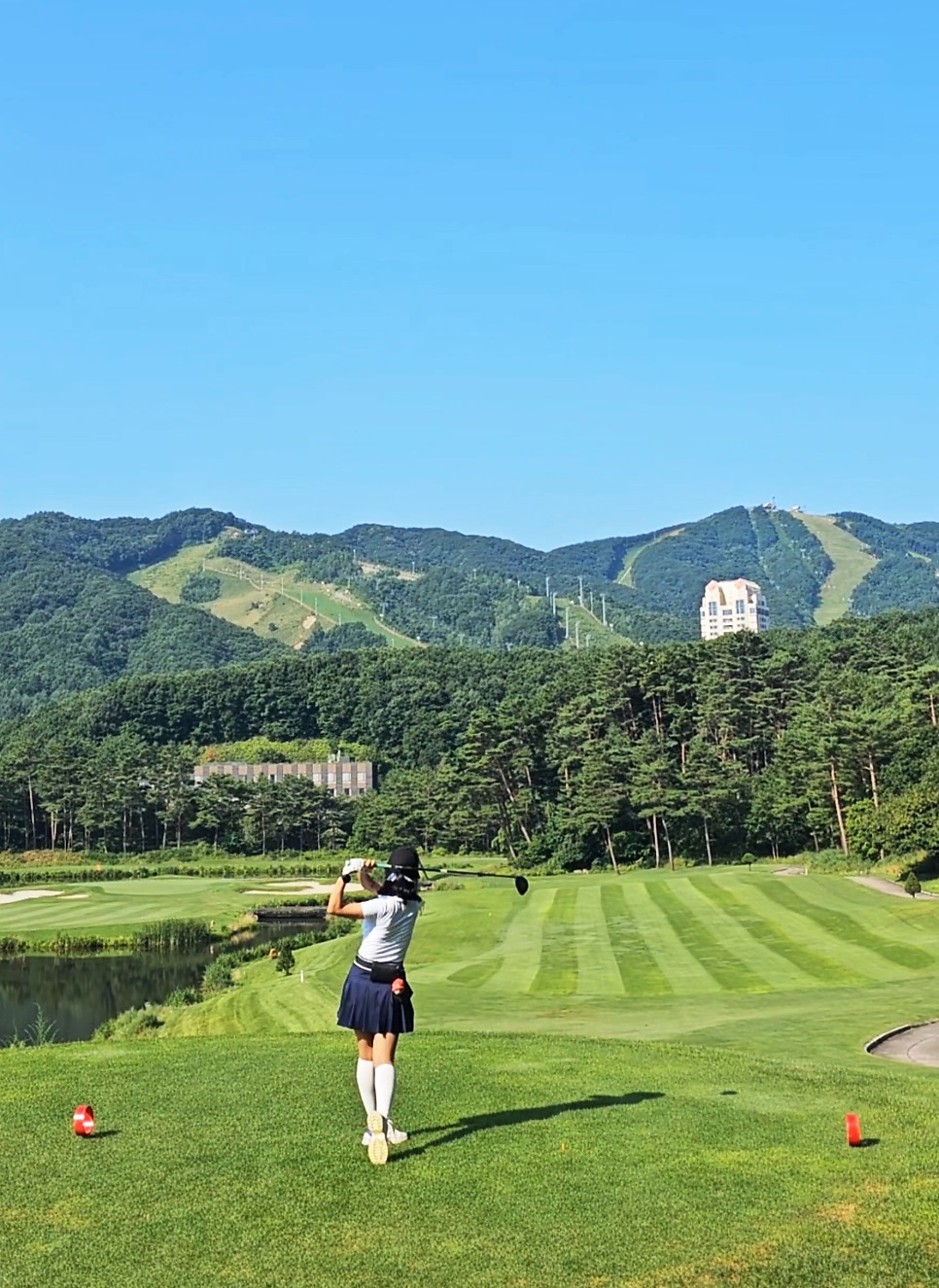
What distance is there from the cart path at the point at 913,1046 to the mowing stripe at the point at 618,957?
9691 mm

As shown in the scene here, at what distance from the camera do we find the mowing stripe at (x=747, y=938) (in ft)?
110

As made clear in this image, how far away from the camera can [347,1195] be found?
Answer: 9719 mm

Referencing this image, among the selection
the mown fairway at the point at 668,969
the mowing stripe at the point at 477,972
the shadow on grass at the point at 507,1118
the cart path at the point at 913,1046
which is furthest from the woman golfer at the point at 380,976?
the mowing stripe at the point at 477,972

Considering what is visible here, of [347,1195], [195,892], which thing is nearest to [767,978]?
[347,1195]

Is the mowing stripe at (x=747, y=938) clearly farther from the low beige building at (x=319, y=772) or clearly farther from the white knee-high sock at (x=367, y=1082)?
the low beige building at (x=319, y=772)

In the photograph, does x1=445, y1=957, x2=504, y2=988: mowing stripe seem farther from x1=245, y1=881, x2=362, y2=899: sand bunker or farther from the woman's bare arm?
x1=245, y1=881, x2=362, y2=899: sand bunker

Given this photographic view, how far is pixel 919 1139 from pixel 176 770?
133 m

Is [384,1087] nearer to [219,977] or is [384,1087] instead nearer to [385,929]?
[385,929]

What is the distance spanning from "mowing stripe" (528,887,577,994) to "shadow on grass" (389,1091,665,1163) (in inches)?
740

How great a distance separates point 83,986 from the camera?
50.7 meters

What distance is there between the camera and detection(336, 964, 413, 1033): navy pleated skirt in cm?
1145

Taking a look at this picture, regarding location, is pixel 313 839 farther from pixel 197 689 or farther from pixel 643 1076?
pixel 643 1076

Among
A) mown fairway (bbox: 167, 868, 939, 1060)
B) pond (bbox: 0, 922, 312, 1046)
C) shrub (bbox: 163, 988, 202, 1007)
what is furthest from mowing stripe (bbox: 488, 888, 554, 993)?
pond (bbox: 0, 922, 312, 1046)

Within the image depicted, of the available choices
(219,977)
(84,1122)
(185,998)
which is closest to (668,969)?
(185,998)
